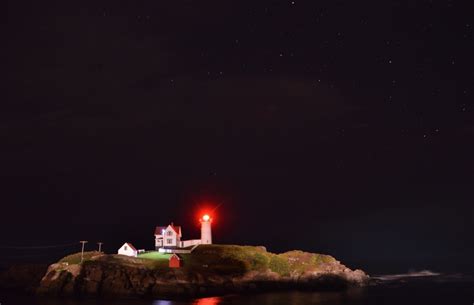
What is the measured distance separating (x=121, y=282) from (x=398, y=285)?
208 ft

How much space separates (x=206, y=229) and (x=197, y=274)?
26.6 meters

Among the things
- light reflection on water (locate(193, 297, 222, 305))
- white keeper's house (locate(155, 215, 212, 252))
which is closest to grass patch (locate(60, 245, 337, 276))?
white keeper's house (locate(155, 215, 212, 252))

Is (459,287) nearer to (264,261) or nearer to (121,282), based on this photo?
(264,261)

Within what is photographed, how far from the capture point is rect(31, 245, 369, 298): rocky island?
3723 inches

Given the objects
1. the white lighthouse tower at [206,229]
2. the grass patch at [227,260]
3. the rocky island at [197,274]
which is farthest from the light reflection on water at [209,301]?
the white lighthouse tower at [206,229]

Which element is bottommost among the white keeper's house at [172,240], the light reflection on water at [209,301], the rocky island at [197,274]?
the light reflection on water at [209,301]

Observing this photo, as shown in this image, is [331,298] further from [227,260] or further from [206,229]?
[206,229]

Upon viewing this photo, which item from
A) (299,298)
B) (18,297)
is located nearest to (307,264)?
(299,298)

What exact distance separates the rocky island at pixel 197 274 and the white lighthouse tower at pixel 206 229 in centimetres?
892

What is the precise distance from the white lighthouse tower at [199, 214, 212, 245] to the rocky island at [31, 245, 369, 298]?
892cm

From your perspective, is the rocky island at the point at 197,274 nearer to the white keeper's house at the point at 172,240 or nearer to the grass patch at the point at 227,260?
the grass patch at the point at 227,260

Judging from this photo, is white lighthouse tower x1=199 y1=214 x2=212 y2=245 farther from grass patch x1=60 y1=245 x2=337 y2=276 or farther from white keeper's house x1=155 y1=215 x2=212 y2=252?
grass patch x1=60 y1=245 x2=337 y2=276

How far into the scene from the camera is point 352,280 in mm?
119500

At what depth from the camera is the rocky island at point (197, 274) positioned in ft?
310
